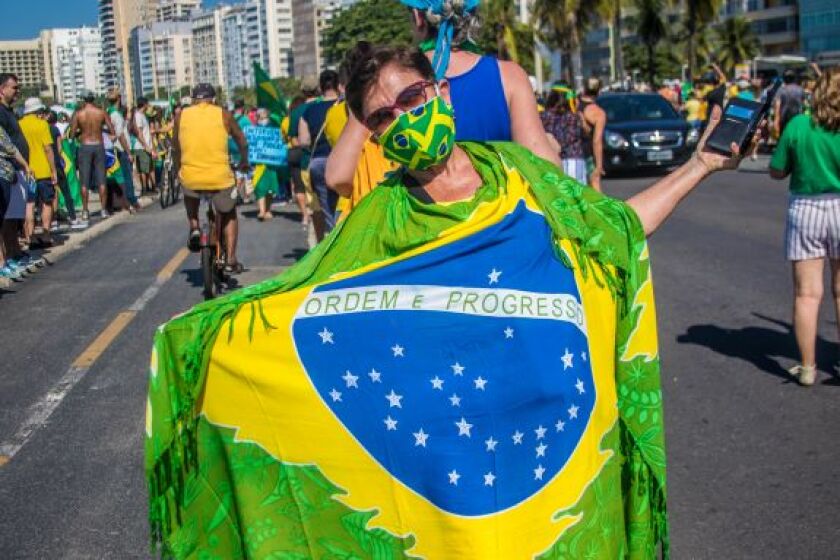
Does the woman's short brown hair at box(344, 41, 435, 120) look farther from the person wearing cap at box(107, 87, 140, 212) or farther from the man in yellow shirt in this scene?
the person wearing cap at box(107, 87, 140, 212)

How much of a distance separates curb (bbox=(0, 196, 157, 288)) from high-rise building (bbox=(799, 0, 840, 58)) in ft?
243

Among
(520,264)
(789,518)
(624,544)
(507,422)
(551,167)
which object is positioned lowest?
(789,518)

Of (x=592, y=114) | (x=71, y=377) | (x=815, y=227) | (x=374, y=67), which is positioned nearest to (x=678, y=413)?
(x=815, y=227)

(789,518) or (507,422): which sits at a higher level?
(507,422)

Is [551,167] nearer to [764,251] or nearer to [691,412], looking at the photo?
[691,412]

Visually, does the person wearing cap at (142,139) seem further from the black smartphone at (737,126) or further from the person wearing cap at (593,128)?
the black smartphone at (737,126)

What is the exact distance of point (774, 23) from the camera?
112 m

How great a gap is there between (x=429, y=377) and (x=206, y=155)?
9.01m

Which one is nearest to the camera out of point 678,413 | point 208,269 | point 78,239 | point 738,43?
point 678,413

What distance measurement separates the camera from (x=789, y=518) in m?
4.77

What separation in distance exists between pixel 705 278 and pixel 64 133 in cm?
1489

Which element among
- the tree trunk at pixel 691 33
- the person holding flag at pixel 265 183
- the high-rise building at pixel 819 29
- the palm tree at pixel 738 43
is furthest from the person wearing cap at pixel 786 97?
the palm tree at pixel 738 43

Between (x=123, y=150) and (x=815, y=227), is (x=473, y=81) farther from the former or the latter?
(x=123, y=150)

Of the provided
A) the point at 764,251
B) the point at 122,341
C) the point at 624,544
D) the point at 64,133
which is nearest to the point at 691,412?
the point at 624,544
